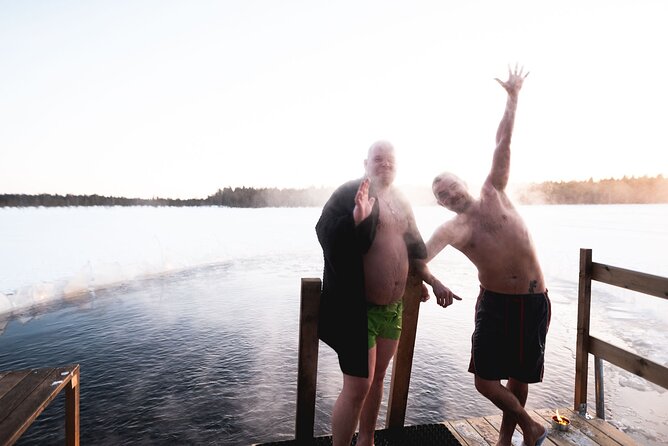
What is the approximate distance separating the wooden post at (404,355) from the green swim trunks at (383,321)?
26 centimetres

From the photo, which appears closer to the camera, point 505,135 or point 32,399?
point 32,399

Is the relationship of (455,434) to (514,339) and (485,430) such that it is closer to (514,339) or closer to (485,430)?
(485,430)

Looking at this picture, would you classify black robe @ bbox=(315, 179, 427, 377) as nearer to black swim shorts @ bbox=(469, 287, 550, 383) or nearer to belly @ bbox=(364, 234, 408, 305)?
belly @ bbox=(364, 234, 408, 305)

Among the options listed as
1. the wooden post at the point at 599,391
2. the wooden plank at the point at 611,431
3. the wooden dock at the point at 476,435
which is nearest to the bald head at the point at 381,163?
the wooden dock at the point at 476,435

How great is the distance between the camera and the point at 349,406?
2562 mm

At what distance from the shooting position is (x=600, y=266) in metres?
3.49

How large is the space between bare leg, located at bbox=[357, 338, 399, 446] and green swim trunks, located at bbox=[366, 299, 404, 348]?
0.20 ft

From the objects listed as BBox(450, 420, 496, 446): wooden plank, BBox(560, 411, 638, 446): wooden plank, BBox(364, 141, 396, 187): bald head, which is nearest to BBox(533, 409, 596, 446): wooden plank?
BBox(560, 411, 638, 446): wooden plank

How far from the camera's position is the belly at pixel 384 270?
8.62 ft

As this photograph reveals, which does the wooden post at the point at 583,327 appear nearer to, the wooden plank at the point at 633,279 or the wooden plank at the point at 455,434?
the wooden plank at the point at 633,279

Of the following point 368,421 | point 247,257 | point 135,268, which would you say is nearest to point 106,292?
point 135,268

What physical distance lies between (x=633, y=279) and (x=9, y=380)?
4794 mm

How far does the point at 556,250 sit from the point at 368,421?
795 inches

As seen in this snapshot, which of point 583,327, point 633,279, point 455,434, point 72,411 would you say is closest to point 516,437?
point 455,434
